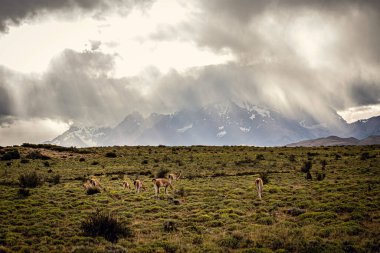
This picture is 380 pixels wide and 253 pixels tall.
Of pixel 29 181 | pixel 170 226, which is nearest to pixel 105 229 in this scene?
pixel 170 226

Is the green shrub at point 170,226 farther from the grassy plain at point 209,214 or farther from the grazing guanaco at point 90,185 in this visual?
the grazing guanaco at point 90,185

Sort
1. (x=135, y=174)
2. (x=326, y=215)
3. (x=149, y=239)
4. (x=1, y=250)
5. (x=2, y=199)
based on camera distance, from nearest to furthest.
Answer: (x=1, y=250) < (x=149, y=239) < (x=326, y=215) < (x=2, y=199) < (x=135, y=174)

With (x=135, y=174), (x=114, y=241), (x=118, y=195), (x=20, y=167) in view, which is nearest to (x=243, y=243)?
(x=114, y=241)

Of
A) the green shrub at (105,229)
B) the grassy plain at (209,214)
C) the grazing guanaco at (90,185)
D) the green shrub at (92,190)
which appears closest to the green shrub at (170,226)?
the grassy plain at (209,214)

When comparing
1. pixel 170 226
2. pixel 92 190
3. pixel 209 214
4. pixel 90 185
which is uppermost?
pixel 90 185

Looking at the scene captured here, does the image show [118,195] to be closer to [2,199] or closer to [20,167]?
[2,199]

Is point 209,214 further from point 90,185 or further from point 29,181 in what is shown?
point 29,181

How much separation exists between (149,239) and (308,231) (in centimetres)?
738

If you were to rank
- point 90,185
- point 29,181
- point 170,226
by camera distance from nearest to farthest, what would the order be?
point 170,226
point 90,185
point 29,181

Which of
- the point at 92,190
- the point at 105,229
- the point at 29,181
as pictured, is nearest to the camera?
the point at 105,229

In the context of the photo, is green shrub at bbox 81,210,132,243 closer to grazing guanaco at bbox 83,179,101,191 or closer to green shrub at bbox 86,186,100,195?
green shrub at bbox 86,186,100,195

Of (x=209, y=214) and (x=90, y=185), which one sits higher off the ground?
(x=90, y=185)

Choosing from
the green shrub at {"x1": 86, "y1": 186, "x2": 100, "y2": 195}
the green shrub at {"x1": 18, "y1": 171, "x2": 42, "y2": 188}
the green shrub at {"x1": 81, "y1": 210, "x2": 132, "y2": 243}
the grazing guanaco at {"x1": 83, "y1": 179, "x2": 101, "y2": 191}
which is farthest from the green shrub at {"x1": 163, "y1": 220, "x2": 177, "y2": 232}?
the green shrub at {"x1": 18, "y1": 171, "x2": 42, "y2": 188}

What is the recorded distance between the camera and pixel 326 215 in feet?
60.6
